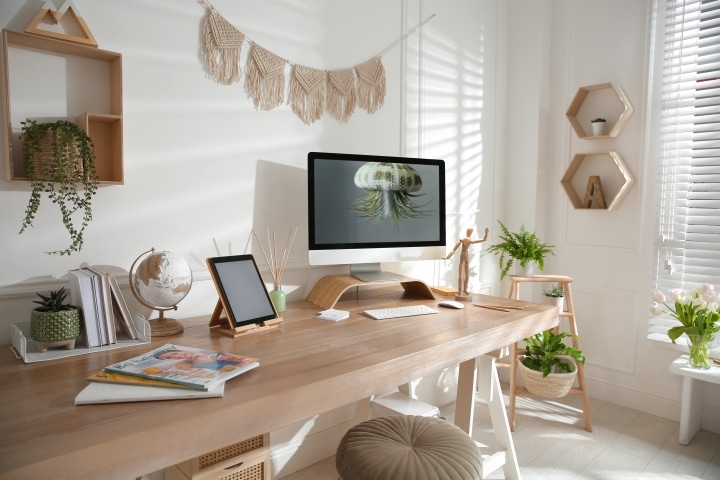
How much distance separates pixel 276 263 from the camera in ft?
6.94

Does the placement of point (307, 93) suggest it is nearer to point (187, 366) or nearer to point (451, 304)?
point (451, 304)

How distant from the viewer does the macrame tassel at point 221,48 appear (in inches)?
74.7

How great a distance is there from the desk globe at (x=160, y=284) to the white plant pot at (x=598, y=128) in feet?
8.11

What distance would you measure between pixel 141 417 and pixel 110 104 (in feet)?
3.77

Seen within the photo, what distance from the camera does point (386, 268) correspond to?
8.54 feet

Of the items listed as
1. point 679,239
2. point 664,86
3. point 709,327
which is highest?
point 664,86

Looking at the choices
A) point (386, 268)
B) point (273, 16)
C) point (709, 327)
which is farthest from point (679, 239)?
point (273, 16)

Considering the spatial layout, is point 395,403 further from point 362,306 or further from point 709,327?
point 709,327

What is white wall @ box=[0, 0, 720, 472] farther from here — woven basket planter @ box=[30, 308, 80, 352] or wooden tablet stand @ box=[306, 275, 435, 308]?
woven basket planter @ box=[30, 308, 80, 352]

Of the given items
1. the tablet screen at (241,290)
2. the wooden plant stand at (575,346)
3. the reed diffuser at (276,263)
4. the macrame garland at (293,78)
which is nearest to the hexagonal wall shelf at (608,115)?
the wooden plant stand at (575,346)

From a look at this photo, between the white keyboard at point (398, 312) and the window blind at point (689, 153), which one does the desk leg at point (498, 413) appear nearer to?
the white keyboard at point (398, 312)

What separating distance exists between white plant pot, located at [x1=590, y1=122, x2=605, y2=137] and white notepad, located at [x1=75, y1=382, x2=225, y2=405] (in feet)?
8.71

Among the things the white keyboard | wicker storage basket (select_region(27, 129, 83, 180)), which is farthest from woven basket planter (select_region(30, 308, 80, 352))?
the white keyboard

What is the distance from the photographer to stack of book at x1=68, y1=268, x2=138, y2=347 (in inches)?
56.9
